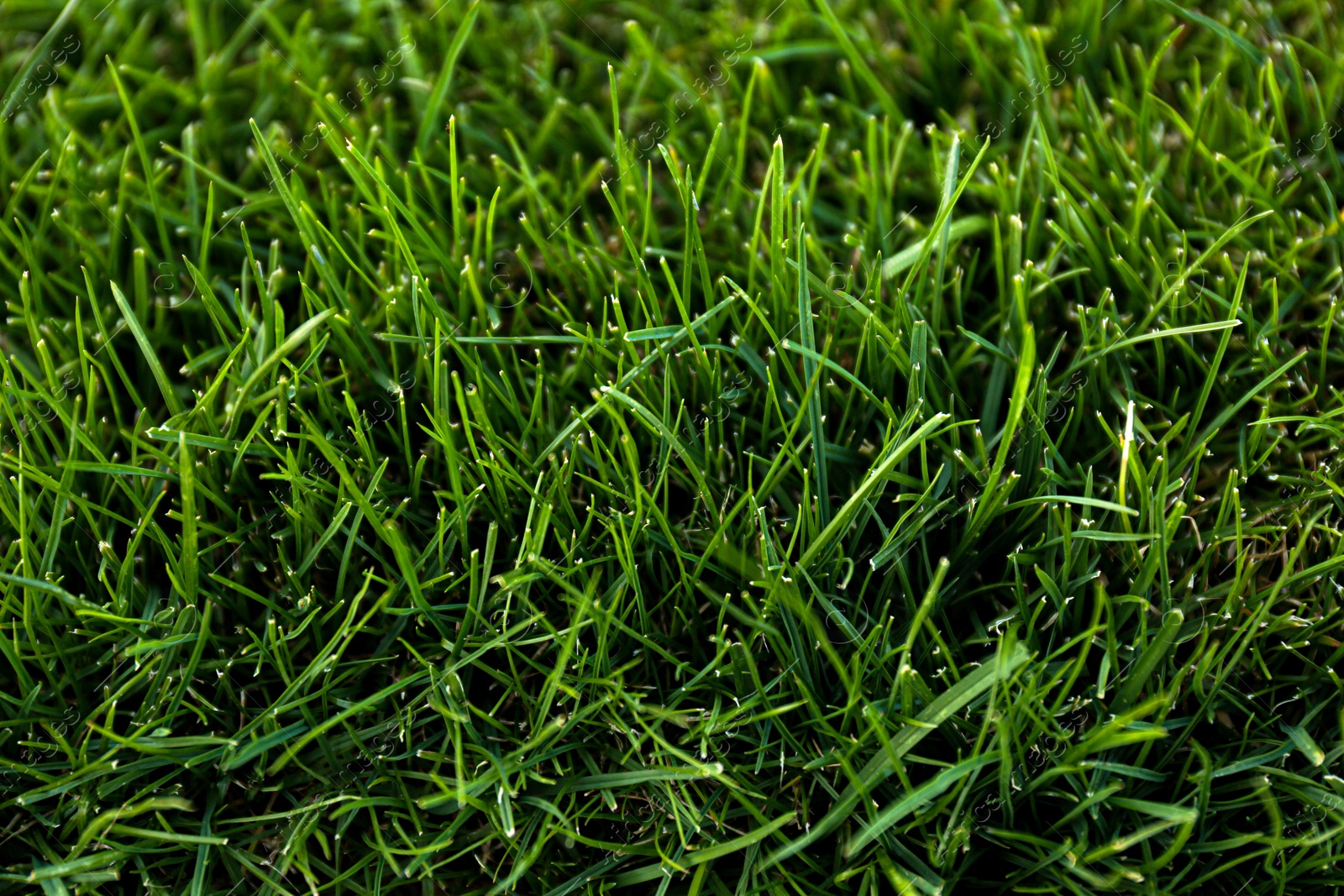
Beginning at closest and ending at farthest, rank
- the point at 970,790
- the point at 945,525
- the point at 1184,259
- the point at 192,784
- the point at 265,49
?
1. the point at 970,790
2. the point at 192,784
3. the point at 945,525
4. the point at 1184,259
5. the point at 265,49

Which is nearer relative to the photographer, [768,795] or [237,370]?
[768,795]

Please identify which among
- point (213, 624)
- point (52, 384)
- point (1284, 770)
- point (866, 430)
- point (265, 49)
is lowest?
point (1284, 770)

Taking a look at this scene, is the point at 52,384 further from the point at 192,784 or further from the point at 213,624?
the point at 192,784

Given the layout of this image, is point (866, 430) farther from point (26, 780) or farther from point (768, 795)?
point (26, 780)

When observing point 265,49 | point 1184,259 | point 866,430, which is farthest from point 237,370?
point 1184,259

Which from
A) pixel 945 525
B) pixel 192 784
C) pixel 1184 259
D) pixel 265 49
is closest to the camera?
pixel 192 784

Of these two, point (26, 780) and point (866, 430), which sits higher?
point (26, 780)
